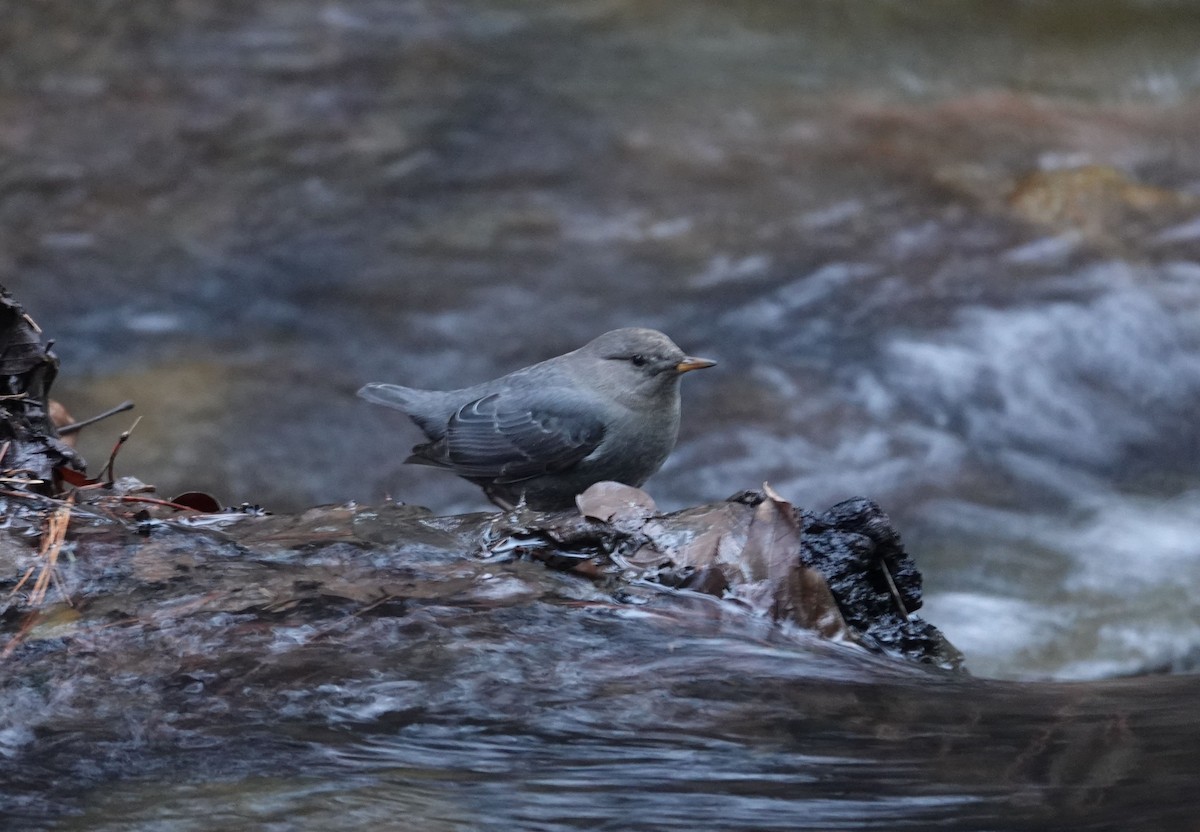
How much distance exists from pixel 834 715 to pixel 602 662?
0.51 meters

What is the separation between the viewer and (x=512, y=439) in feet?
14.8

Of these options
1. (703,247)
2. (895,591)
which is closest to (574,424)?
(895,591)

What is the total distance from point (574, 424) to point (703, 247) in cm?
481

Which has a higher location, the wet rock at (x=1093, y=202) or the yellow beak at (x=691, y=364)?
the wet rock at (x=1093, y=202)

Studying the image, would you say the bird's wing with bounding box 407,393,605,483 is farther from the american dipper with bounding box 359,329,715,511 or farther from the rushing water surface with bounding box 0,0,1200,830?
the rushing water surface with bounding box 0,0,1200,830

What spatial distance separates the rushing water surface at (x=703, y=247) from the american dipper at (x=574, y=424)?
2064 millimetres

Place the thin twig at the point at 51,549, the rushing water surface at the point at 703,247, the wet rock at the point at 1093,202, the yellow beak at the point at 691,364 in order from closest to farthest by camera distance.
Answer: the thin twig at the point at 51,549 < the yellow beak at the point at 691,364 < the rushing water surface at the point at 703,247 < the wet rock at the point at 1093,202

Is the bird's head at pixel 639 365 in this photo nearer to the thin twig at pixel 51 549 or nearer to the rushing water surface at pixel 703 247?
the thin twig at pixel 51 549

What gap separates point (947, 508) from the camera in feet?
21.9

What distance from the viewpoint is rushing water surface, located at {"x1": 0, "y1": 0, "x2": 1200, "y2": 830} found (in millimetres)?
6945

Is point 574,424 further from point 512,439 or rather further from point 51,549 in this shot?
point 51,549

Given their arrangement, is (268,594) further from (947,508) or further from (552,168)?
(552,168)

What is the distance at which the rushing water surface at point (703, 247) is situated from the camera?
6945 millimetres

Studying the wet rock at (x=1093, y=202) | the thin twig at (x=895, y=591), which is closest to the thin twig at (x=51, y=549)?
the thin twig at (x=895, y=591)
